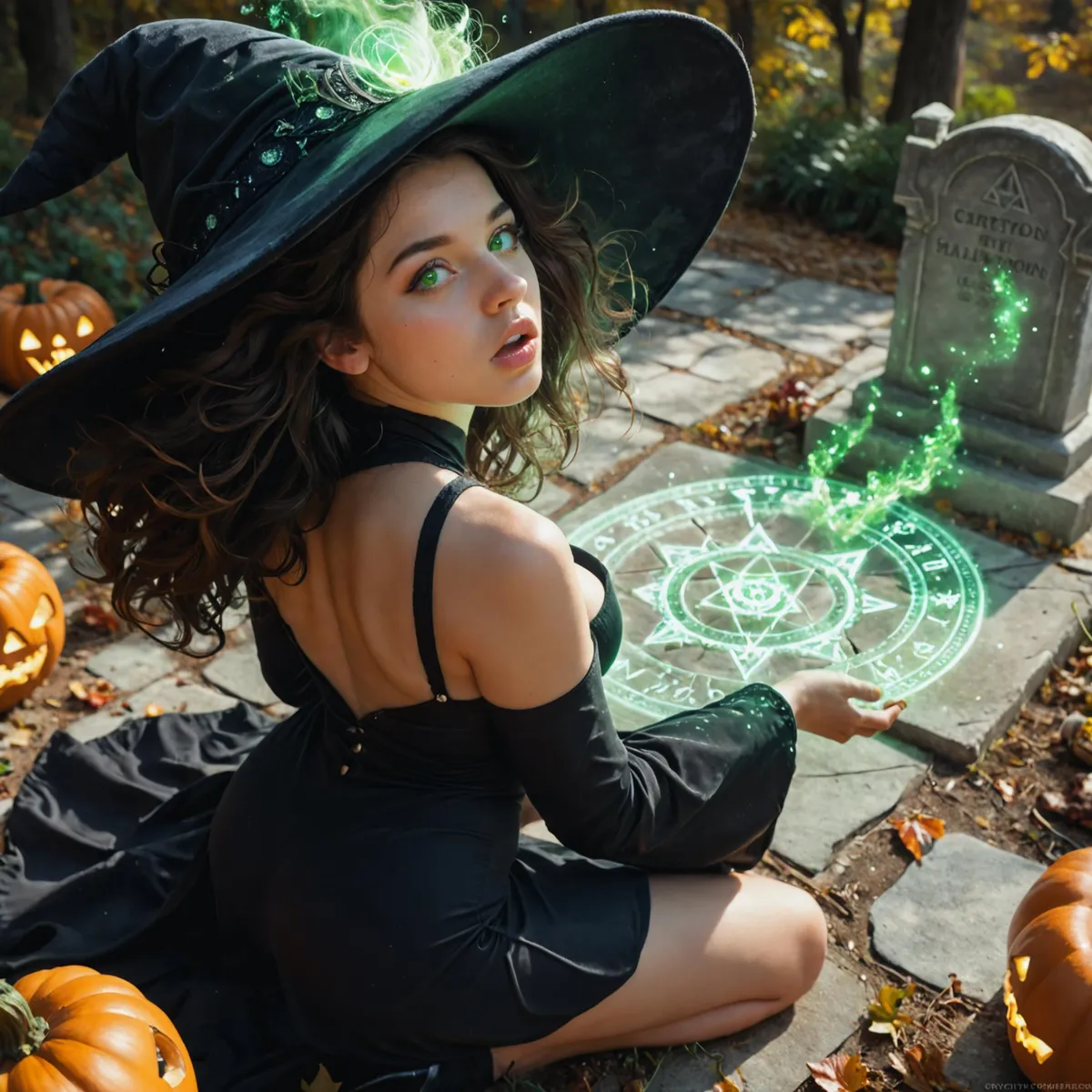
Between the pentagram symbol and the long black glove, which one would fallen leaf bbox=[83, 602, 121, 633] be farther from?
the long black glove

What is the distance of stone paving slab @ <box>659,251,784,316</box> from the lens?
20.9 feet

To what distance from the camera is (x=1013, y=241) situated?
4281 millimetres

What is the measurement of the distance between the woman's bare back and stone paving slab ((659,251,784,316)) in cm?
430

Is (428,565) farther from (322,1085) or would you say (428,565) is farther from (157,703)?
(157,703)

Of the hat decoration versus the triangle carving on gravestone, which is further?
the triangle carving on gravestone

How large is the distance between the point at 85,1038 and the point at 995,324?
3.74 metres

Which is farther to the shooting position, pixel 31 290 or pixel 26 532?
pixel 31 290

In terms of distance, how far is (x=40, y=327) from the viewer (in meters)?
5.43

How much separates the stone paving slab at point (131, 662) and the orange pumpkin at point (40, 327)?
2.04 meters

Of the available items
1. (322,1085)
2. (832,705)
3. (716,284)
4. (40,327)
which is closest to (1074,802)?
(832,705)

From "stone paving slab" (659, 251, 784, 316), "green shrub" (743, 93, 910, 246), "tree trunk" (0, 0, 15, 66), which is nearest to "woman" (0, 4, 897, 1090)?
"stone paving slab" (659, 251, 784, 316)

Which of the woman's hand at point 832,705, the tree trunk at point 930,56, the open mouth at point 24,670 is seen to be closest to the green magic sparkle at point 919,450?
the woman's hand at point 832,705

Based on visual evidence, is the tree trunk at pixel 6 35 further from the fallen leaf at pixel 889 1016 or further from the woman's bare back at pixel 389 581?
the fallen leaf at pixel 889 1016

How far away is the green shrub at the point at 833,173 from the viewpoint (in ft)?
24.6
